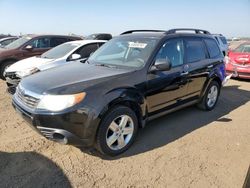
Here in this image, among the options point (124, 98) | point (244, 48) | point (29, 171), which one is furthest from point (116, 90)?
point (244, 48)

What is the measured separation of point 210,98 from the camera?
6090 mm

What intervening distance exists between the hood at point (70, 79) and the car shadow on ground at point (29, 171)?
97 cm

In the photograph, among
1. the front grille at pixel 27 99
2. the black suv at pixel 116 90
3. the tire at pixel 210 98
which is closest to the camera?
the black suv at pixel 116 90

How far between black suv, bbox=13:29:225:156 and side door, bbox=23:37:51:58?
5.34 m

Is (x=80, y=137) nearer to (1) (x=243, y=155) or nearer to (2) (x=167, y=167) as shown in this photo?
(2) (x=167, y=167)

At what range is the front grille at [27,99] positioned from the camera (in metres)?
3.55

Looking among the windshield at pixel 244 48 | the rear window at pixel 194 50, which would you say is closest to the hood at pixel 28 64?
the rear window at pixel 194 50

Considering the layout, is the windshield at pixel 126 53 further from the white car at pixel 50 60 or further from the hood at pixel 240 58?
the hood at pixel 240 58

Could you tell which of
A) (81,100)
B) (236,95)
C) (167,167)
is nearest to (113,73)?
(81,100)

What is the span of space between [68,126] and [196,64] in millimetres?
3073

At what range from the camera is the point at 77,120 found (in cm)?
338

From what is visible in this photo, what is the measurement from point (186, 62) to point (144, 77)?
1.32 m

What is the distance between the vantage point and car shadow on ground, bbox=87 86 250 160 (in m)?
4.26

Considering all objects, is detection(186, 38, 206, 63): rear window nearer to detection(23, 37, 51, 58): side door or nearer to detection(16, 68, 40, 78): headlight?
detection(16, 68, 40, 78): headlight
